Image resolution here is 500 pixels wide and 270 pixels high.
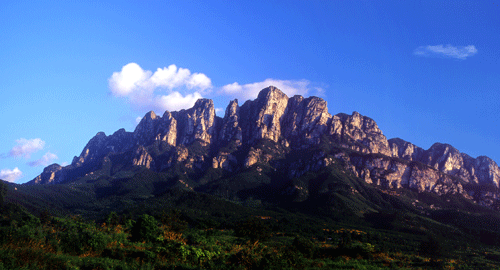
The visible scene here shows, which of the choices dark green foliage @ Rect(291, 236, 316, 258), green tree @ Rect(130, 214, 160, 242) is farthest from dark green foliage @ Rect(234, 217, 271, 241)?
green tree @ Rect(130, 214, 160, 242)

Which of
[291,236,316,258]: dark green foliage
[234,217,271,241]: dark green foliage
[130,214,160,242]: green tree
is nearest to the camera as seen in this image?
[130,214,160,242]: green tree

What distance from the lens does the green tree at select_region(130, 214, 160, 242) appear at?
1303 inches

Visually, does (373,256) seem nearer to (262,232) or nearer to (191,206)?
(262,232)

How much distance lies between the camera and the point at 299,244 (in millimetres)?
35594

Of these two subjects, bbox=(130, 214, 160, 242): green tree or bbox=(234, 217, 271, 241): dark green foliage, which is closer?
bbox=(130, 214, 160, 242): green tree

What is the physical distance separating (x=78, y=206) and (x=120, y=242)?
193m

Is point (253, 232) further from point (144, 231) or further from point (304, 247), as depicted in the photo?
point (144, 231)

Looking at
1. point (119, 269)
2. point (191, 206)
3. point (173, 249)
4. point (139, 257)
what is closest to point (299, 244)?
point (173, 249)

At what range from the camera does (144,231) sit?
110 feet

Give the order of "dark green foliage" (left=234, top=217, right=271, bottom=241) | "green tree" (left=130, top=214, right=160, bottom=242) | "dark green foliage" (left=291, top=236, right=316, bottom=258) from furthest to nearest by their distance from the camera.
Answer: "dark green foliage" (left=234, top=217, right=271, bottom=241)
"dark green foliage" (left=291, top=236, right=316, bottom=258)
"green tree" (left=130, top=214, right=160, bottom=242)

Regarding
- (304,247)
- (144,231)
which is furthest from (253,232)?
(144,231)

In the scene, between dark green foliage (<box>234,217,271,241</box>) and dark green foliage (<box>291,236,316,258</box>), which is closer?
dark green foliage (<box>291,236,316,258</box>)

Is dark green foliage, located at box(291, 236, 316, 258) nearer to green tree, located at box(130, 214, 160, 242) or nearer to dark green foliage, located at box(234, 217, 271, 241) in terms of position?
green tree, located at box(130, 214, 160, 242)

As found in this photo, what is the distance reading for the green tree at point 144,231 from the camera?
33.1 m
